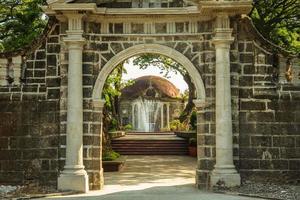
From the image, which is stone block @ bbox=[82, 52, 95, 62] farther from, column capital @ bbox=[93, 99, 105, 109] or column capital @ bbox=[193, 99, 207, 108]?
column capital @ bbox=[193, 99, 207, 108]

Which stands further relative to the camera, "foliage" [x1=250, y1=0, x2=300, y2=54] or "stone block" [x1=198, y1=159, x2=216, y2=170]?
"foliage" [x1=250, y1=0, x2=300, y2=54]

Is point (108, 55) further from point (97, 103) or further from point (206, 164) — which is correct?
point (206, 164)

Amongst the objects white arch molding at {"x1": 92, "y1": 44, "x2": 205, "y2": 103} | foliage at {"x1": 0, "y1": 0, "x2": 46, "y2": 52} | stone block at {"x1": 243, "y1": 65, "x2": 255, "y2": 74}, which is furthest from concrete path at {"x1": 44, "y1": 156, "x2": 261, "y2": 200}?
foliage at {"x1": 0, "y1": 0, "x2": 46, "y2": 52}

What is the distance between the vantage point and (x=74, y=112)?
10.8m

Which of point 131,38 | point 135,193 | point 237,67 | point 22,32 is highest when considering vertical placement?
point 22,32

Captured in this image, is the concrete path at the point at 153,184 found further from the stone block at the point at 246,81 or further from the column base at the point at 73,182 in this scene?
the stone block at the point at 246,81

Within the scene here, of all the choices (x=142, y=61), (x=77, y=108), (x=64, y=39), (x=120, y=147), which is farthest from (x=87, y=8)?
(x=142, y=61)

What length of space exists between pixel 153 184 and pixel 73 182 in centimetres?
229

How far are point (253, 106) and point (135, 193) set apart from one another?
3.34m

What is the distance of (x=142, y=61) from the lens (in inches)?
1045

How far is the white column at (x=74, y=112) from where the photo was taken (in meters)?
10.7

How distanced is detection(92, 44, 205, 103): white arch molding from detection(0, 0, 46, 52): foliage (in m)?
5.65

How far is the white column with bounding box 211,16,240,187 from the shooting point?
1057cm

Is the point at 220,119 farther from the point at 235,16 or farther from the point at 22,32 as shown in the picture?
the point at 22,32
